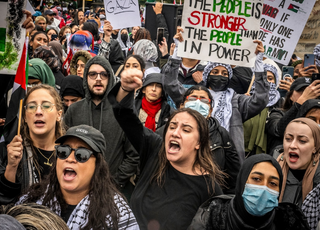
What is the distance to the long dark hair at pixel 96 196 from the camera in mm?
2562

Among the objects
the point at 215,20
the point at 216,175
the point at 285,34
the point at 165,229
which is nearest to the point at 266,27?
the point at 285,34

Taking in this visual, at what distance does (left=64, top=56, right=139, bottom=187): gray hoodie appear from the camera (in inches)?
160

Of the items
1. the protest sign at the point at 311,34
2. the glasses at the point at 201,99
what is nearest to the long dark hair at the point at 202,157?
the glasses at the point at 201,99

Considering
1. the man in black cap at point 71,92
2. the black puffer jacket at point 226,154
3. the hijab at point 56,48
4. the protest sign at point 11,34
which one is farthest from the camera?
the hijab at point 56,48

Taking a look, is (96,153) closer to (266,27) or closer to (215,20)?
(215,20)

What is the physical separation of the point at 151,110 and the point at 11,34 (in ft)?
7.60

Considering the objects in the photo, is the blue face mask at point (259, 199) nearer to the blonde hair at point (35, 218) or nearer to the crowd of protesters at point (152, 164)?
the crowd of protesters at point (152, 164)

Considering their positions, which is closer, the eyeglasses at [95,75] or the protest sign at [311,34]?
the eyeglasses at [95,75]

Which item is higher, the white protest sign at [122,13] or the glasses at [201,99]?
the white protest sign at [122,13]

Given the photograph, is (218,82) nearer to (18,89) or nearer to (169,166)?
(169,166)

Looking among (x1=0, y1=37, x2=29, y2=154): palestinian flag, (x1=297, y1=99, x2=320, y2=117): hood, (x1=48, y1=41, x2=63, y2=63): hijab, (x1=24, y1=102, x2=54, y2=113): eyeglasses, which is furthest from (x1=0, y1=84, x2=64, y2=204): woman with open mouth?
(x1=48, y1=41, x2=63, y2=63): hijab

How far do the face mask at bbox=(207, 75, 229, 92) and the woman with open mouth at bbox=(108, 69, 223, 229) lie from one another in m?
1.48

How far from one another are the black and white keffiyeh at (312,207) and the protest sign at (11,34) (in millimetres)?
2423

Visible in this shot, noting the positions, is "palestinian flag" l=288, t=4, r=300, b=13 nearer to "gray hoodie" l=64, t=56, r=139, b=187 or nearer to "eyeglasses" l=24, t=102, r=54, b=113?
"gray hoodie" l=64, t=56, r=139, b=187
